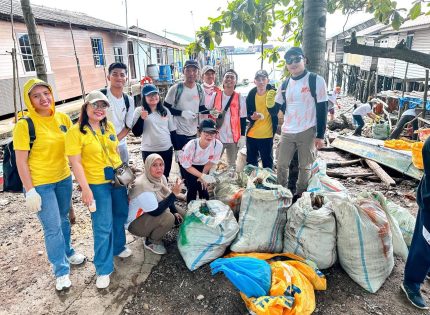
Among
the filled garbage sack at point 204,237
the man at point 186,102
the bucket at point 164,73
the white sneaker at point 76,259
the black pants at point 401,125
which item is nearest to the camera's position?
the filled garbage sack at point 204,237

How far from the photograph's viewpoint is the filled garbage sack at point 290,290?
6.54 ft

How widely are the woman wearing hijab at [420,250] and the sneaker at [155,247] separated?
216 cm

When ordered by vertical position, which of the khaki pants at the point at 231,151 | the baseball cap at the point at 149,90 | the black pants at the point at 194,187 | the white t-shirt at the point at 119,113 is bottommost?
the black pants at the point at 194,187

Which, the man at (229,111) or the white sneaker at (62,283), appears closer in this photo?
the white sneaker at (62,283)

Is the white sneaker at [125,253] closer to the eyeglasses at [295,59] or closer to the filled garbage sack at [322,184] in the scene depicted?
the filled garbage sack at [322,184]

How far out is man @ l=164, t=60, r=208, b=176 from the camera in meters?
3.63

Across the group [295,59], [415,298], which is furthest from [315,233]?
[295,59]

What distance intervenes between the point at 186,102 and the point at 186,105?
39 mm

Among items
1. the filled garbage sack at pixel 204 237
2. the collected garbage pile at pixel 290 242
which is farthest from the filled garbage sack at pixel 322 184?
the filled garbage sack at pixel 204 237

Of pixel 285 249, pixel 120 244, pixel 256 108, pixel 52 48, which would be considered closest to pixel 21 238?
pixel 120 244

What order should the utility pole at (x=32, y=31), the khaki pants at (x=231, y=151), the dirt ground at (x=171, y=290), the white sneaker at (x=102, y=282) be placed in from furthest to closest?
the khaki pants at (x=231, y=151), the utility pole at (x=32, y=31), the white sneaker at (x=102, y=282), the dirt ground at (x=171, y=290)

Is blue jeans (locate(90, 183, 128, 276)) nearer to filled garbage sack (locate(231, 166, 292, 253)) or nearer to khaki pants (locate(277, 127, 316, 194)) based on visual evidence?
filled garbage sack (locate(231, 166, 292, 253))

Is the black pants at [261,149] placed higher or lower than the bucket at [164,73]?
lower

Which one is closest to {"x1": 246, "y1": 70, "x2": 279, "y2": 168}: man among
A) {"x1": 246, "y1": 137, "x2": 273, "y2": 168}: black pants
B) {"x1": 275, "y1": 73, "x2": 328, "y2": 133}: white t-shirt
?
{"x1": 246, "y1": 137, "x2": 273, "y2": 168}: black pants
